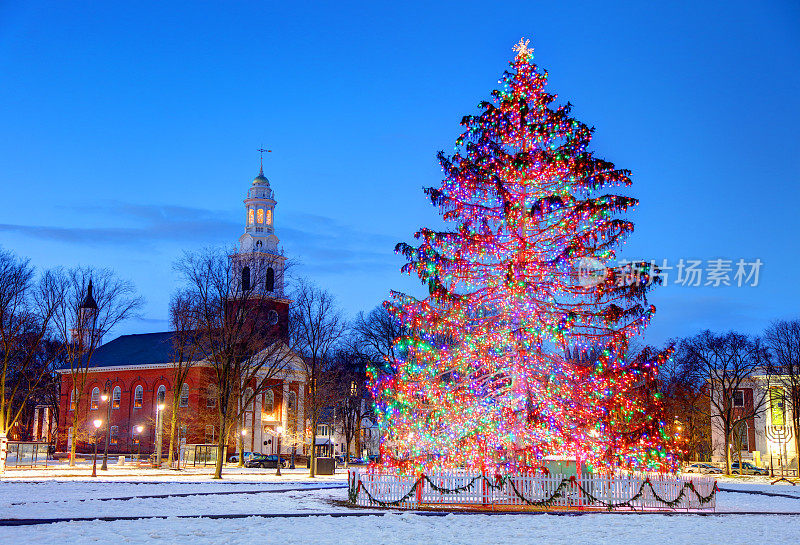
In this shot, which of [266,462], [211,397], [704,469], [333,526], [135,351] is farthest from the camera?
[135,351]

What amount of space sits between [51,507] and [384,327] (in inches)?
2142

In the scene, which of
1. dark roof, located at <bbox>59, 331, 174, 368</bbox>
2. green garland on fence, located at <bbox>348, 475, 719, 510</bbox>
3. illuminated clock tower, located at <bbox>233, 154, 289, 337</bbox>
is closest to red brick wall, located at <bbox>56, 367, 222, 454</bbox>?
dark roof, located at <bbox>59, 331, 174, 368</bbox>

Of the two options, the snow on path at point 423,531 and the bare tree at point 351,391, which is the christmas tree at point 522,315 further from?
the bare tree at point 351,391

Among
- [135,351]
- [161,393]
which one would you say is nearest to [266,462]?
[161,393]

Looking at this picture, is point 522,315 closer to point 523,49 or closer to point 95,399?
point 523,49

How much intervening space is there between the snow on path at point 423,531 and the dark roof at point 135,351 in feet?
193

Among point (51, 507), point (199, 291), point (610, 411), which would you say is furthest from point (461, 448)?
point (199, 291)

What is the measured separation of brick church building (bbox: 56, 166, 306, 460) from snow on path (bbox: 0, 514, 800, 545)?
160ft

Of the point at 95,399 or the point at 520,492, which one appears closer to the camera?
the point at 520,492

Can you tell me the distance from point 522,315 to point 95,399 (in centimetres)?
6683

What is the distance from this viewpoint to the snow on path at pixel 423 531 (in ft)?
49.0

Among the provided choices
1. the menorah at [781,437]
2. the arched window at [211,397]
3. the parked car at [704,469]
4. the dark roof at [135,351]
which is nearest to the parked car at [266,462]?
the arched window at [211,397]

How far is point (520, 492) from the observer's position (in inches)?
882

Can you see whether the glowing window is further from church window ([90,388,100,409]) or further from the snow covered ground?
the snow covered ground
